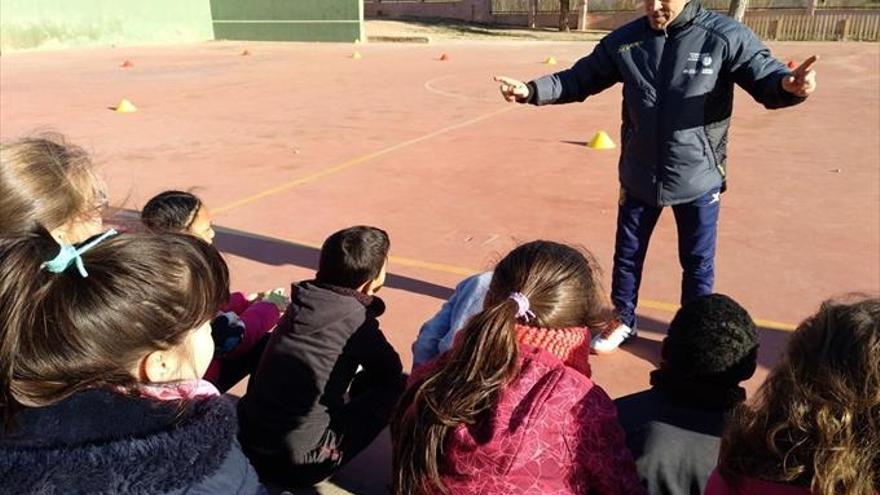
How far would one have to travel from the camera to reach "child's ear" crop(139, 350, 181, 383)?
135 centimetres

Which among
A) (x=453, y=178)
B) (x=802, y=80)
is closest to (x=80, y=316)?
(x=802, y=80)

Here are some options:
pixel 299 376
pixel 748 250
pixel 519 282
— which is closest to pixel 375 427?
pixel 299 376

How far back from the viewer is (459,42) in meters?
27.6

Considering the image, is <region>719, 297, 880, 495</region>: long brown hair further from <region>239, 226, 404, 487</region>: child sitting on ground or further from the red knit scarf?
<region>239, 226, 404, 487</region>: child sitting on ground

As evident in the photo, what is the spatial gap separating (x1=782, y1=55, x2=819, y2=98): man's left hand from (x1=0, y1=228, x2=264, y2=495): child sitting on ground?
2.51 m

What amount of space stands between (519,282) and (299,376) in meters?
0.89

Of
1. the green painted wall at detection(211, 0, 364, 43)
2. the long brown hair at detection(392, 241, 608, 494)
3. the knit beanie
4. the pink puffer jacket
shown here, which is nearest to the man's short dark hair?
the long brown hair at detection(392, 241, 608, 494)

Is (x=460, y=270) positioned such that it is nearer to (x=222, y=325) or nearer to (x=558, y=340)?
(x=222, y=325)

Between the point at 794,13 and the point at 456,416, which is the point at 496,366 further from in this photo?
the point at 794,13

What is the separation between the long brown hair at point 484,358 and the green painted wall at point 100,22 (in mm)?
27243

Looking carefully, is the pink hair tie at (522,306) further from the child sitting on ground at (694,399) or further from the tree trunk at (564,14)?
the tree trunk at (564,14)

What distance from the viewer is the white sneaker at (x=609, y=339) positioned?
11.3 ft

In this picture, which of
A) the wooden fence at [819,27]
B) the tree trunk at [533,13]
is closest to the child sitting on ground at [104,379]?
the wooden fence at [819,27]

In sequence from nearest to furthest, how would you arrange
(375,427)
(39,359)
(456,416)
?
(39,359) → (456,416) → (375,427)
